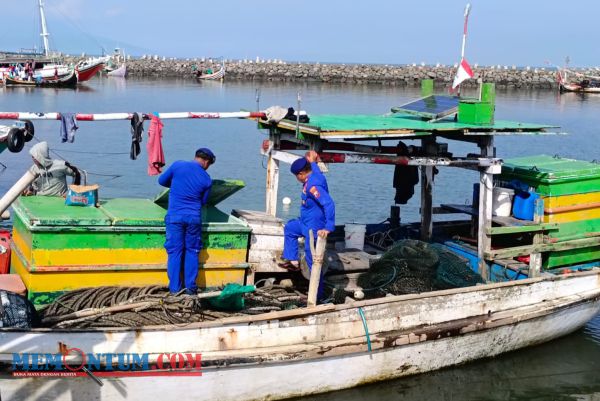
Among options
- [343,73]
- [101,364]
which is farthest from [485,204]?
[343,73]

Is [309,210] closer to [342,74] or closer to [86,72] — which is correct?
[86,72]

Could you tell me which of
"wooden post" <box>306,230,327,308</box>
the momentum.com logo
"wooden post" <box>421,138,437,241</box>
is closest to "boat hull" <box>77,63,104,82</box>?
"wooden post" <box>421,138,437,241</box>

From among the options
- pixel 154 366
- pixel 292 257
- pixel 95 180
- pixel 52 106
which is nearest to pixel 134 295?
pixel 154 366

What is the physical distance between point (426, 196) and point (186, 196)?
447cm

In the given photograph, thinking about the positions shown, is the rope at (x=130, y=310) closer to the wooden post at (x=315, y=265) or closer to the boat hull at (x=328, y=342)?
the boat hull at (x=328, y=342)

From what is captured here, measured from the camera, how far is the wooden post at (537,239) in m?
10.3

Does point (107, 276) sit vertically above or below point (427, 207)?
below

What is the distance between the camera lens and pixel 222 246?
27.8ft

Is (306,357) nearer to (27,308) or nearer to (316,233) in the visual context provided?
(316,233)

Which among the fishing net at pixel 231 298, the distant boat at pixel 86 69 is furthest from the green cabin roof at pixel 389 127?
the distant boat at pixel 86 69

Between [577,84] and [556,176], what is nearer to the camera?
[556,176]

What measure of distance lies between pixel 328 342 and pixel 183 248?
5.85 feet

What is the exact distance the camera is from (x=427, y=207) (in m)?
11.2

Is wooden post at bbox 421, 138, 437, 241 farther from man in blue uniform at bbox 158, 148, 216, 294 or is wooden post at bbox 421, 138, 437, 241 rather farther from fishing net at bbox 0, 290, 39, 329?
fishing net at bbox 0, 290, 39, 329
